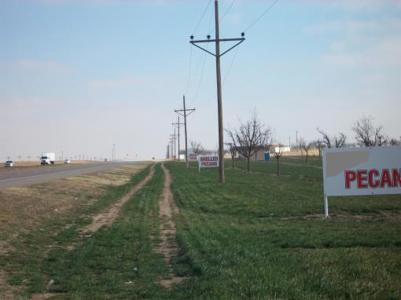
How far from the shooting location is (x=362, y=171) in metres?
14.4

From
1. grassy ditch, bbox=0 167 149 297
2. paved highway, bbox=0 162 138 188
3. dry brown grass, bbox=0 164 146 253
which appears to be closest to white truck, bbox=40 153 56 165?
paved highway, bbox=0 162 138 188

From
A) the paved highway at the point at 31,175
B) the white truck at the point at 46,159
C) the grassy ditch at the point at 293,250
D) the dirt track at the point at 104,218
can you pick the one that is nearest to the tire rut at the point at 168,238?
the grassy ditch at the point at 293,250

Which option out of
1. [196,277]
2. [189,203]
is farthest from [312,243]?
[189,203]

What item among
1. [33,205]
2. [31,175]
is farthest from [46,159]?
[33,205]

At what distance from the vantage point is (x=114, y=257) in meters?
9.63

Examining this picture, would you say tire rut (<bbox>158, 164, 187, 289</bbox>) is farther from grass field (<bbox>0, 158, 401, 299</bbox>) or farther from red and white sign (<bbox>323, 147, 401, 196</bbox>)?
red and white sign (<bbox>323, 147, 401, 196</bbox>)

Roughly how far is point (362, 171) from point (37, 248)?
8953mm

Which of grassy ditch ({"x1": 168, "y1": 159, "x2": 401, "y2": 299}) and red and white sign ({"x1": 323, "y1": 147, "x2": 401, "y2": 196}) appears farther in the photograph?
red and white sign ({"x1": 323, "y1": 147, "x2": 401, "y2": 196})

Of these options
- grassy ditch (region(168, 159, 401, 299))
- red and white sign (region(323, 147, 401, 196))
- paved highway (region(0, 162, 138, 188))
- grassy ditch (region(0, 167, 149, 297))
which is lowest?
grassy ditch (region(0, 167, 149, 297))

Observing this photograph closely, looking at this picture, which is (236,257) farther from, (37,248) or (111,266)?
(37,248)

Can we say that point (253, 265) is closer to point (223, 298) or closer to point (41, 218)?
point (223, 298)

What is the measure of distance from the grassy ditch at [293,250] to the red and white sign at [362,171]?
0.74 meters

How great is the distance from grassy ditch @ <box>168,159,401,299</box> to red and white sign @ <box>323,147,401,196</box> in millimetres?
736

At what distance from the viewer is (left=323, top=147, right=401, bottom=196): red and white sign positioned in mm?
14258
